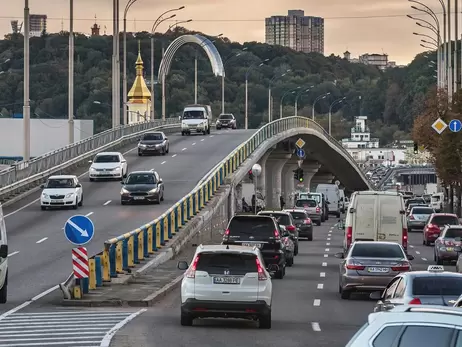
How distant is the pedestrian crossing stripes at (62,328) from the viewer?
2073 cm

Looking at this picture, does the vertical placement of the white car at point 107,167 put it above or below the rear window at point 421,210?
above

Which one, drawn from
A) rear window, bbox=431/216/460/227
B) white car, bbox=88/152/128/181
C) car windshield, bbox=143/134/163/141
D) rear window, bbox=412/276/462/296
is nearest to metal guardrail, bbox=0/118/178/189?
white car, bbox=88/152/128/181

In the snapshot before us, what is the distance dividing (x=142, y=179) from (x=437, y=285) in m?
38.2

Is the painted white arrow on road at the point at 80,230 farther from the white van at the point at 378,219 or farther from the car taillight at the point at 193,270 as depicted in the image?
the white van at the point at 378,219

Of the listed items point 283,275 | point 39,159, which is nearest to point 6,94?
point 39,159

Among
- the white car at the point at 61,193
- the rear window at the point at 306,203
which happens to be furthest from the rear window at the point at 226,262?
the rear window at the point at 306,203

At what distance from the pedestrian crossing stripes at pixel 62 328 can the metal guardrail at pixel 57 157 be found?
109ft

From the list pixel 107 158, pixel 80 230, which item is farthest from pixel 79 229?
pixel 107 158

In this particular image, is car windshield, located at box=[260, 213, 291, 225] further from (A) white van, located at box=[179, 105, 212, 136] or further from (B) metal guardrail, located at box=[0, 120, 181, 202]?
(A) white van, located at box=[179, 105, 212, 136]

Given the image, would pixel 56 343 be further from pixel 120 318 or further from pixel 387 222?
pixel 387 222

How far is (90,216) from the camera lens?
53.1 metres

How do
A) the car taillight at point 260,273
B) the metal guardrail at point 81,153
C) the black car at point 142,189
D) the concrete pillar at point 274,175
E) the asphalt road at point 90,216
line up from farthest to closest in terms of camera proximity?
1. the concrete pillar at point 274,175
2. the metal guardrail at point 81,153
3. the black car at point 142,189
4. the asphalt road at point 90,216
5. the car taillight at point 260,273

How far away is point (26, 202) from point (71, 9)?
700 inches

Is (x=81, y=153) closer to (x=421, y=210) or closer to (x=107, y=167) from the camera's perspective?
(x=107, y=167)
